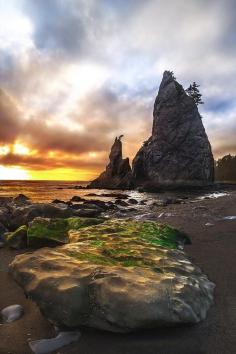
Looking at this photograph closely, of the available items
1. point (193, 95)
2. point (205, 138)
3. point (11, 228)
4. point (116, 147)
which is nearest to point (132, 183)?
point (116, 147)

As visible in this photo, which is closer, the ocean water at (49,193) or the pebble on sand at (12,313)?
the pebble on sand at (12,313)

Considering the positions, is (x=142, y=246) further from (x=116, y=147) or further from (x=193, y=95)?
(x=193, y=95)

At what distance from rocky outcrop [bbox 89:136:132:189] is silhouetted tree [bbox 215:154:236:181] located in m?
78.4

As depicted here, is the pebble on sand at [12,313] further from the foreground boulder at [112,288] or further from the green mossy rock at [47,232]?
the green mossy rock at [47,232]

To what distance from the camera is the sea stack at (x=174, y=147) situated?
3329 inches

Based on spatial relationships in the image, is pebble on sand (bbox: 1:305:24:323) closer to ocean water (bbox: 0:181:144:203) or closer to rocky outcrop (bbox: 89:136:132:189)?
ocean water (bbox: 0:181:144:203)

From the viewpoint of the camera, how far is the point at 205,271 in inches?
216

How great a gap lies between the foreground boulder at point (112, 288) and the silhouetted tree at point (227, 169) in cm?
15369

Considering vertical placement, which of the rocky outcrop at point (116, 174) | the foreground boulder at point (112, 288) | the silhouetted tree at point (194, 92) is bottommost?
the foreground boulder at point (112, 288)

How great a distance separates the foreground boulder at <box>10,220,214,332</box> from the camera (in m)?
3.31

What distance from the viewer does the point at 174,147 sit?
3516 inches

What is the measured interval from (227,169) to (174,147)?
250 feet

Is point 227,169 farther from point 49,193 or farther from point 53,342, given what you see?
point 53,342

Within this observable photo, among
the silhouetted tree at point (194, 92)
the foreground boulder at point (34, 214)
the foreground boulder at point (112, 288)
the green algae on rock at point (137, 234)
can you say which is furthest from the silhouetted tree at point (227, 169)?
the foreground boulder at point (112, 288)
